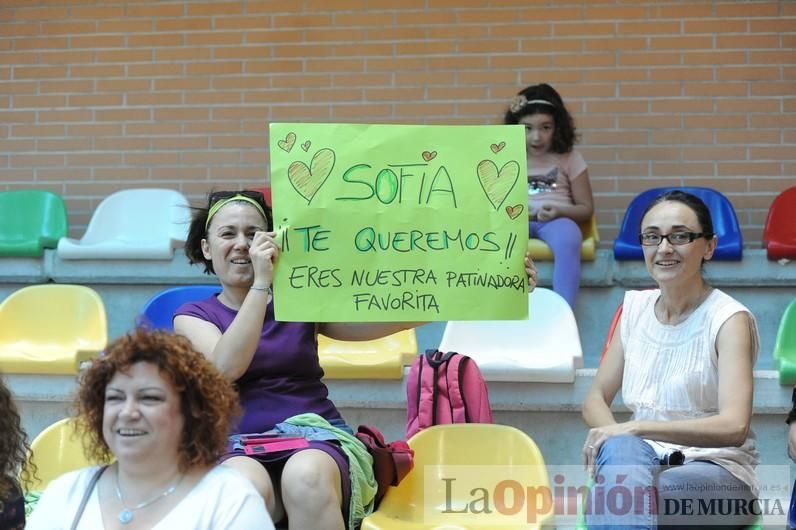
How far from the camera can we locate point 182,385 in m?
2.42

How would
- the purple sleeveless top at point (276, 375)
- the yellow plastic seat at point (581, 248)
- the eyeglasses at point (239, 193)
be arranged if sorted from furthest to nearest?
the yellow plastic seat at point (581, 248) < the eyeglasses at point (239, 193) < the purple sleeveless top at point (276, 375)

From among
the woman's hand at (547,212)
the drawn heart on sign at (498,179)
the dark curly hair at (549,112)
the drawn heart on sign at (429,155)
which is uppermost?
the dark curly hair at (549,112)

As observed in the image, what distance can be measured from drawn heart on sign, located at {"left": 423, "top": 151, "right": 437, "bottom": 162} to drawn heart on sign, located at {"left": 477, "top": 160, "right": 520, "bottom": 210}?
123mm

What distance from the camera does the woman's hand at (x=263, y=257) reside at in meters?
3.04

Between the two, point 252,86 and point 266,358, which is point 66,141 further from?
A: point 266,358

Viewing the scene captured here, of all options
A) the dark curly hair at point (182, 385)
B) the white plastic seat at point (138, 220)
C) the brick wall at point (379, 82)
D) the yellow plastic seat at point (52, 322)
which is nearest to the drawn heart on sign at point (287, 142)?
the dark curly hair at point (182, 385)

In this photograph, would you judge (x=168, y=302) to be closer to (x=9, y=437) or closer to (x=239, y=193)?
(x=239, y=193)

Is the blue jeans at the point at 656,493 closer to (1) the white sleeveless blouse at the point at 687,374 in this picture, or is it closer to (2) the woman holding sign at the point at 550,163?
(1) the white sleeveless blouse at the point at 687,374

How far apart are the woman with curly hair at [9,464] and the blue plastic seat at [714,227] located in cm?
307

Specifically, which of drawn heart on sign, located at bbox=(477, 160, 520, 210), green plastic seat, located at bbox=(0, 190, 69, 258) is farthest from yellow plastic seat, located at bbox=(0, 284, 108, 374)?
drawn heart on sign, located at bbox=(477, 160, 520, 210)

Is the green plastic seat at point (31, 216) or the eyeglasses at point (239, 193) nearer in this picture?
the eyeglasses at point (239, 193)

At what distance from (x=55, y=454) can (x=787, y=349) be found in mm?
2490

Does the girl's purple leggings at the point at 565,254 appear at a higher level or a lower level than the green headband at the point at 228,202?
lower

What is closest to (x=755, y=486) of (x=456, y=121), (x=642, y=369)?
(x=642, y=369)
